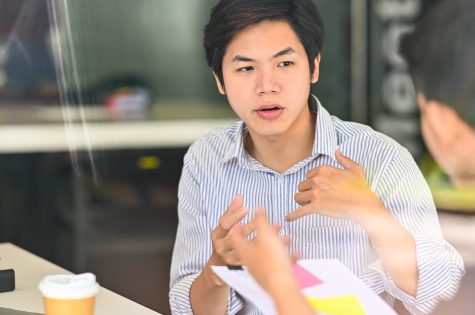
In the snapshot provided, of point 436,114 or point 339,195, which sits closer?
point 436,114

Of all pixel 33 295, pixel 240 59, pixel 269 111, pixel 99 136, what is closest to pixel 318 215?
pixel 269 111

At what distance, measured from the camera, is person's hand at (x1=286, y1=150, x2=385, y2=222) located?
1.58 meters

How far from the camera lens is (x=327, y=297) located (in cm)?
139

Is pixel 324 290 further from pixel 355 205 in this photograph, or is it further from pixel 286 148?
pixel 286 148

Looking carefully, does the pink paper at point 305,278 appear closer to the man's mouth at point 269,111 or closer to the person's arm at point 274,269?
the person's arm at point 274,269

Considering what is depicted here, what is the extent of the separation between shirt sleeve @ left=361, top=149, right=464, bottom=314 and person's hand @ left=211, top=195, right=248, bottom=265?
11.5 inches

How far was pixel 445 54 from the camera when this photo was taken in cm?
126

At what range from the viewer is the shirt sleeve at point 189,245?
5.93 feet

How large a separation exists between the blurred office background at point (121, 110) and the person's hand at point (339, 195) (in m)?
1.94

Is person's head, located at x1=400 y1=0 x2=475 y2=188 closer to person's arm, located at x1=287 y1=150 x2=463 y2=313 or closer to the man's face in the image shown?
person's arm, located at x1=287 y1=150 x2=463 y2=313

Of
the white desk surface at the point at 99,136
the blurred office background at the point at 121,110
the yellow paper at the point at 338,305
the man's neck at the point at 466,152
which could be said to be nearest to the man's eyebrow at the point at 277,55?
the man's neck at the point at 466,152

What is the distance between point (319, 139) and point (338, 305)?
1.69ft

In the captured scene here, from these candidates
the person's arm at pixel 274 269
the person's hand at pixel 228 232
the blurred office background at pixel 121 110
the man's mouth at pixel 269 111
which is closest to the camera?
the person's arm at pixel 274 269

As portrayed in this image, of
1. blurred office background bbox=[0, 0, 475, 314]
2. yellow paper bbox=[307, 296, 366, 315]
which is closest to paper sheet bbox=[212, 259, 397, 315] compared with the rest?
yellow paper bbox=[307, 296, 366, 315]
